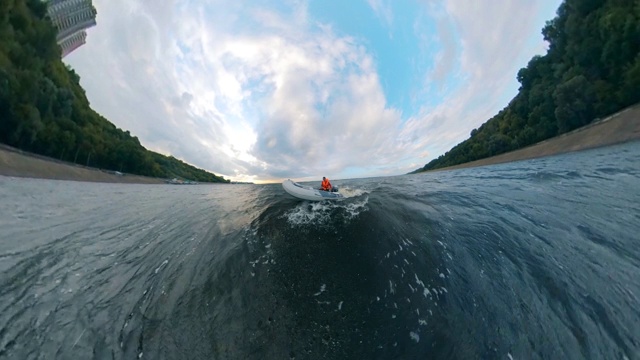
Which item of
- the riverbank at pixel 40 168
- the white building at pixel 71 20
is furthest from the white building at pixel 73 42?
the riverbank at pixel 40 168

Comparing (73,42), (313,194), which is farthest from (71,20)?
(313,194)

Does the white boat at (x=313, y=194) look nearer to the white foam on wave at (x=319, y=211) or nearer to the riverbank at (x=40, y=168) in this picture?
the white foam on wave at (x=319, y=211)

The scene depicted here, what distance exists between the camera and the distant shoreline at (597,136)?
4447 cm

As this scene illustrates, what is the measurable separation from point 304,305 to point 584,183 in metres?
26.2

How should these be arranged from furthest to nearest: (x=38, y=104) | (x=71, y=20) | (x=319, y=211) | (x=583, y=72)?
(x=71, y=20)
(x=583, y=72)
(x=38, y=104)
(x=319, y=211)

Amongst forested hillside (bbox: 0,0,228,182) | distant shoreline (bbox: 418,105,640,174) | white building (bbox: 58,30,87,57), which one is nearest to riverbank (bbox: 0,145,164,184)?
forested hillside (bbox: 0,0,228,182)

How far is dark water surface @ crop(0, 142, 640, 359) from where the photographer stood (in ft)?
22.5

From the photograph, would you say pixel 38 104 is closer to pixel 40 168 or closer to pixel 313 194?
pixel 40 168

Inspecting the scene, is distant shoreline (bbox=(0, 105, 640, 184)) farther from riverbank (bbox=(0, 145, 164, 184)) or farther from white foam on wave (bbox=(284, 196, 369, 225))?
white foam on wave (bbox=(284, 196, 369, 225))

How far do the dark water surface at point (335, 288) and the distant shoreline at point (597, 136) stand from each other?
154 ft

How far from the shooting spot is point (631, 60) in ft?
177

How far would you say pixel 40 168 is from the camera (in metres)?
45.8

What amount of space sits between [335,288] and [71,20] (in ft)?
579

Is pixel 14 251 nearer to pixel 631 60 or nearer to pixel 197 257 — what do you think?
pixel 197 257
